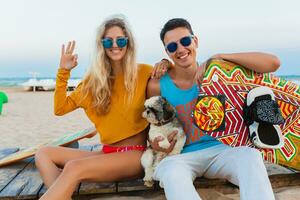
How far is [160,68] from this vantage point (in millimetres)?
2996

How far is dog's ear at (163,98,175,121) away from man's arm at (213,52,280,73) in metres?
0.67

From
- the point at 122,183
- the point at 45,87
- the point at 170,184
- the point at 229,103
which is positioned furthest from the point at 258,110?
the point at 45,87

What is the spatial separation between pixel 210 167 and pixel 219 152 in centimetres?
14

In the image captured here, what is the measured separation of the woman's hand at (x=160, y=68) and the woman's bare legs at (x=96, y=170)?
676 mm

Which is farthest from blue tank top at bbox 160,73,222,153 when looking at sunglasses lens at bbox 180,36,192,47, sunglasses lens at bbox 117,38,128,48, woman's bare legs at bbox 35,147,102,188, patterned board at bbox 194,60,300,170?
woman's bare legs at bbox 35,147,102,188

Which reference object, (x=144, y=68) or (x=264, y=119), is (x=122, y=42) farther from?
(x=264, y=119)

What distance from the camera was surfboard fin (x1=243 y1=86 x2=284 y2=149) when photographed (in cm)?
275

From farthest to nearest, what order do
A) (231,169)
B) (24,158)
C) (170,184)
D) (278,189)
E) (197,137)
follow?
(24,158), (278,189), (197,137), (231,169), (170,184)

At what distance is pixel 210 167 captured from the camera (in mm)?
2742

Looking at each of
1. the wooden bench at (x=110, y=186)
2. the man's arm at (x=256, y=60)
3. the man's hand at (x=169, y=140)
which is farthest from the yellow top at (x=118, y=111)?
the man's arm at (x=256, y=60)

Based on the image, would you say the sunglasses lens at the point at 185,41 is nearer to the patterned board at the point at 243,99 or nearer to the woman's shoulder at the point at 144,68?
the patterned board at the point at 243,99

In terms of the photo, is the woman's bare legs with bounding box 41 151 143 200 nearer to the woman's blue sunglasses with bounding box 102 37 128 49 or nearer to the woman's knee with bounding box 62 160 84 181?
the woman's knee with bounding box 62 160 84 181

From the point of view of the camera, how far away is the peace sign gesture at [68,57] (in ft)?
9.82

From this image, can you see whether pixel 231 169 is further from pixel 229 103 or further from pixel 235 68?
pixel 235 68
